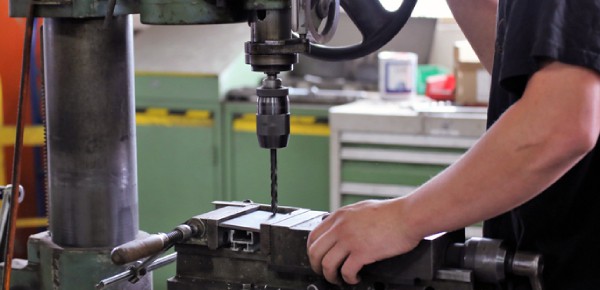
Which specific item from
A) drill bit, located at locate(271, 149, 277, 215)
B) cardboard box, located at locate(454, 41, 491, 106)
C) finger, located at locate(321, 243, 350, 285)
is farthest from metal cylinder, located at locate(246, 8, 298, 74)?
cardboard box, located at locate(454, 41, 491, 106)

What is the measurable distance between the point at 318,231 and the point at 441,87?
203 cm

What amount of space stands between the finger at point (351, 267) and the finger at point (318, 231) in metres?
0.04

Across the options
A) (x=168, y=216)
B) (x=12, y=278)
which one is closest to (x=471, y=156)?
(x=12, y=278)

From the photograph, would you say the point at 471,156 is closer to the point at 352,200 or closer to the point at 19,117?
the point at 19,117

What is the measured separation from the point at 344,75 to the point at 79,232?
2.37m

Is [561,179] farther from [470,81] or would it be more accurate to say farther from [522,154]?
[470,81]

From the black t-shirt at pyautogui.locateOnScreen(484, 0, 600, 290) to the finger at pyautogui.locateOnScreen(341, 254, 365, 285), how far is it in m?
0.18

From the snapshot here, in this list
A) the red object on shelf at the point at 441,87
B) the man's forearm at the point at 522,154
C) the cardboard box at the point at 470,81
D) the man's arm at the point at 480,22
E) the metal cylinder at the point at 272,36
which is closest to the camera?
the man's forearm at the point at 522,154

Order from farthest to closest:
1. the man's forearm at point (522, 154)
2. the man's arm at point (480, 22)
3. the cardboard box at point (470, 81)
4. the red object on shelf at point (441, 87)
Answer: the red object on shelf at point (441, 87)
the cardboard box at point (470, 81)
the man's arm at point (480, 22)
the man's forearm at point (522, 154)

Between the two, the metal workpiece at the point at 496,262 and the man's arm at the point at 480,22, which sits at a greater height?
the man's arm at the point at 480,22

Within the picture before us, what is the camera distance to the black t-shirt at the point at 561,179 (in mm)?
917

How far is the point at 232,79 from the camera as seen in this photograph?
3.04 metres

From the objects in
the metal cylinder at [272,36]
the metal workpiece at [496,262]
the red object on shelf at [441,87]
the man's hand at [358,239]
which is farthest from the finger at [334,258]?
the red object on shelf at [441,87]

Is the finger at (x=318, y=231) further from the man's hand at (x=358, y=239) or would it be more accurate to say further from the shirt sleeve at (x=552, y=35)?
the shirt sleeve at (x=552, y=35)
